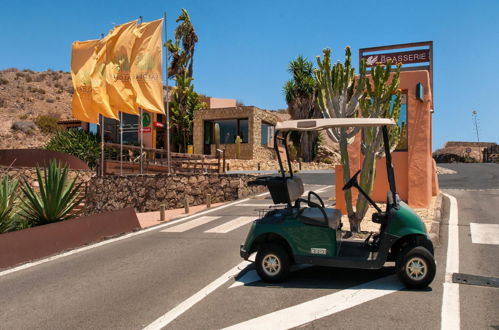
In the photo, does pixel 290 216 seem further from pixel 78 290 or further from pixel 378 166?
pixel 378 166

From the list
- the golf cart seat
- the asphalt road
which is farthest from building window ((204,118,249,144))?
the golf cart seat

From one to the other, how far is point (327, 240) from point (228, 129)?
31.4 m

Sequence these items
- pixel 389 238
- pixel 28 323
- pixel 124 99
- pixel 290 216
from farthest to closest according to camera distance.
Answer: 1. pixel 124 99
2. pixel 290 216
3. pixel 389 238
4. pixel 28 323

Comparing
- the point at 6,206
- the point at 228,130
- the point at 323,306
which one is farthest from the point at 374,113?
the point at 228,130

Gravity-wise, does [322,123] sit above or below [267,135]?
below

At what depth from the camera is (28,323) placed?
4863mm

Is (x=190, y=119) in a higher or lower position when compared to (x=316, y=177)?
higher

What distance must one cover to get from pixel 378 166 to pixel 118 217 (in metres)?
8.18

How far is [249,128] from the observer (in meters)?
34.8

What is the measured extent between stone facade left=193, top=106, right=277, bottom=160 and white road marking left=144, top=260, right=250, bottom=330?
1092 inches

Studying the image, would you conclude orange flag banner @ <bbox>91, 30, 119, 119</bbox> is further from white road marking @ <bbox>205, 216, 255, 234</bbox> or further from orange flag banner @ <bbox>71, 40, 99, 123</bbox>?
white road marking @ <bbox>205, 216, 255, 234</bbox>

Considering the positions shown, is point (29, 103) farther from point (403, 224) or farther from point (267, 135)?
point (403, 224)

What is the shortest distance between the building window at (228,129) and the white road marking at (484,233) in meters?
26.5

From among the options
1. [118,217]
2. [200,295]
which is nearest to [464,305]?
[200,295]
